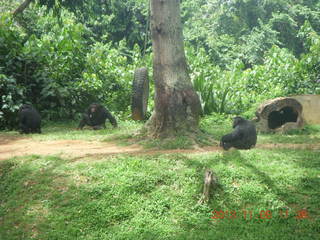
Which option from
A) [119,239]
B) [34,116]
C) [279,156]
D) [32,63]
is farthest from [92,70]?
[119,239]

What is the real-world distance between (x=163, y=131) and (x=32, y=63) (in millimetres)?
7151

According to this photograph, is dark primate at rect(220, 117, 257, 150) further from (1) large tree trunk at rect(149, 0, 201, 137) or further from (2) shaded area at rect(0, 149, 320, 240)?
(1) large tree trunk at rect(149, 0, 201, 137)

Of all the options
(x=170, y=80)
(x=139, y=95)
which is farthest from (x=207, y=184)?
(x=139, y=95)

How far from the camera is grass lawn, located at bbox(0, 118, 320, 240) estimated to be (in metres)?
4.70

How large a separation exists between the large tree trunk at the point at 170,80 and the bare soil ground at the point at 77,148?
0.79 meters

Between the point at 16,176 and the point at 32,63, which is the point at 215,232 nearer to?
the point at 16,176

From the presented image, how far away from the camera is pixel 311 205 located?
491 cm

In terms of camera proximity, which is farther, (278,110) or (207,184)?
(278,110)

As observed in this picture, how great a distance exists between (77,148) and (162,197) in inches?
131

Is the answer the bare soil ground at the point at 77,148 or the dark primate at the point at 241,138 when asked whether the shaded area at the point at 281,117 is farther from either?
the dark primate at the point at 241,138

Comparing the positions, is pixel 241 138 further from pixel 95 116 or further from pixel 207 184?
pixel 95 116

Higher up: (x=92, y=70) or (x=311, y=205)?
(x=92, y=70)

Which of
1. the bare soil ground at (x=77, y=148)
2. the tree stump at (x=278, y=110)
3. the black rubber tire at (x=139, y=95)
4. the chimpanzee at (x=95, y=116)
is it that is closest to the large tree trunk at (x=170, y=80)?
the bare soil ground at (x=77, y=148)

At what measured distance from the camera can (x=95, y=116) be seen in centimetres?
1145
